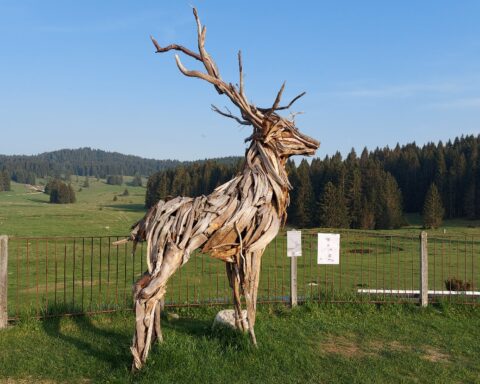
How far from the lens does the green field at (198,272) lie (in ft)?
33.0

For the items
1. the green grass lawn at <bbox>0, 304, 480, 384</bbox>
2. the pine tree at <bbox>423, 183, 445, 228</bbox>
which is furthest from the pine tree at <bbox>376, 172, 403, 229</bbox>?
the green grass lawn at <bbox>0, 304, 480, 384</bbox>

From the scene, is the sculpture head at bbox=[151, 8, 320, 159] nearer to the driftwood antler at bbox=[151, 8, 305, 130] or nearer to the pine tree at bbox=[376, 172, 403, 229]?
the driftwood antler at bbox=[151, 8, 305, 130]

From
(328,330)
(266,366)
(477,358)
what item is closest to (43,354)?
(266,366)

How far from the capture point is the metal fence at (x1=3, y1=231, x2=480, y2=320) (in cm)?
983

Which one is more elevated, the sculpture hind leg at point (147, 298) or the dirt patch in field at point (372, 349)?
the sculpture hind leg at point (147, 298)

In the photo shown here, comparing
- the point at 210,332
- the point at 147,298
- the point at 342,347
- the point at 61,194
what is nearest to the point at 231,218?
the point at 147,298

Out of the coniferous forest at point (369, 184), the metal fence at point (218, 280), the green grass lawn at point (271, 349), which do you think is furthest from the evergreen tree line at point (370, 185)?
the green grass lawn at point (271, 349)

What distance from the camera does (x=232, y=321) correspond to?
7754 mm

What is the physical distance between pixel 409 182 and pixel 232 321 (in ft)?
240

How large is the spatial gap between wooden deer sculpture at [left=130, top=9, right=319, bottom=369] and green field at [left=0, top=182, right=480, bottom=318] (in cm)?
161

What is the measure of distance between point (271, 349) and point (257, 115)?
346cm

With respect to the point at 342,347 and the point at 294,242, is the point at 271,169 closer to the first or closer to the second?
the point at 342,347

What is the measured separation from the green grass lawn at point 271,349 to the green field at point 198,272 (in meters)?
0.69

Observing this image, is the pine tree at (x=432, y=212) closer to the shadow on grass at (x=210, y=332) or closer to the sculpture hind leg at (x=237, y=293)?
the shadow on grass at (x=210, y=332)
